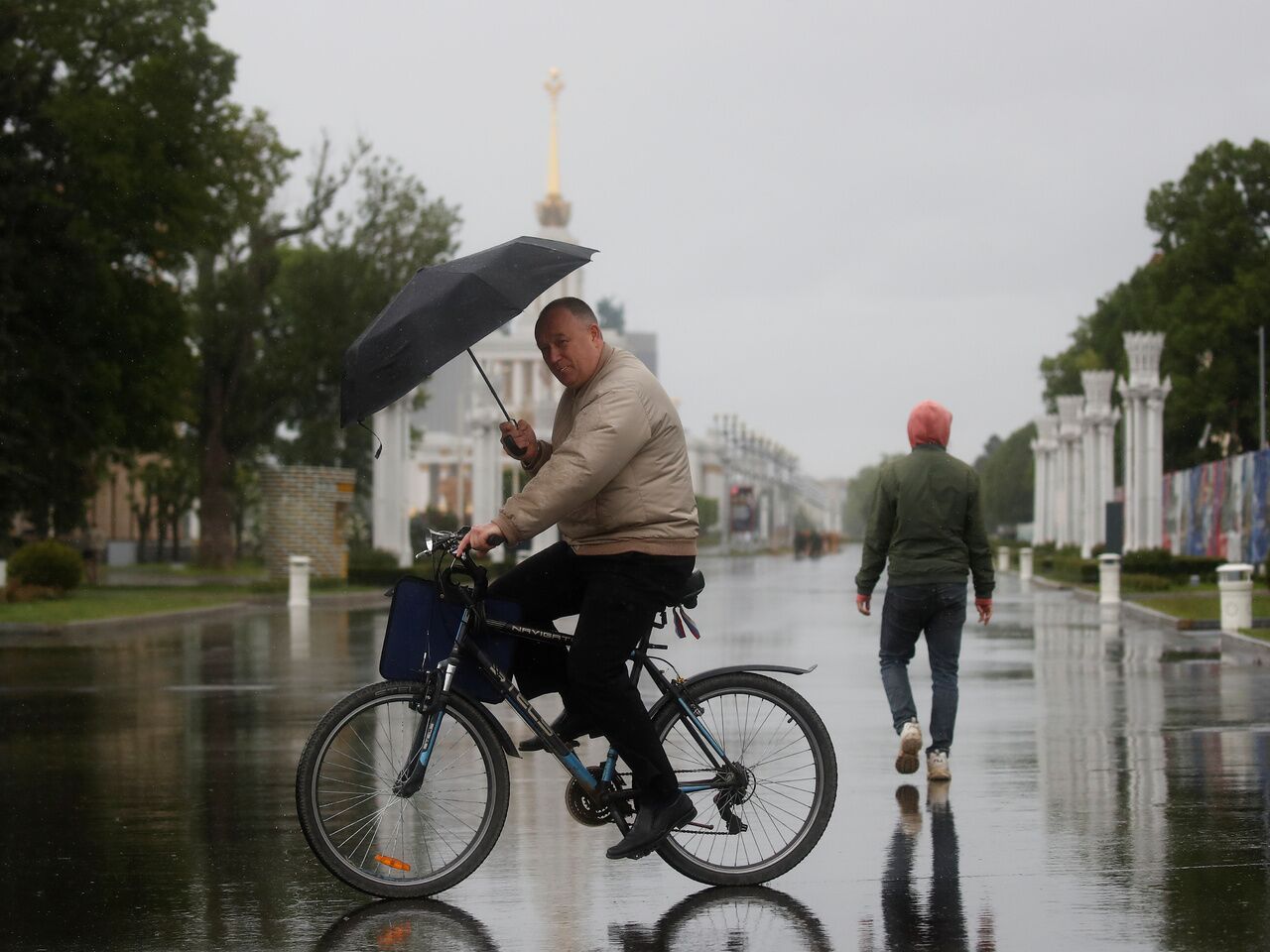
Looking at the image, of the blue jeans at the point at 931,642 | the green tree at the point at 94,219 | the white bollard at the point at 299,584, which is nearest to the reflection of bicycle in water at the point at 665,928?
the blue jeans at the point at 931,642

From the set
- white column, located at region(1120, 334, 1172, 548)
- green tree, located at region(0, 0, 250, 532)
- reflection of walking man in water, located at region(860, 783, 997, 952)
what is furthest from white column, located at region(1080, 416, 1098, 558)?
reflection of walking man in water, located at region(860, 783, 997, 952)

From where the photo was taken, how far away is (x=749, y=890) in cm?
692

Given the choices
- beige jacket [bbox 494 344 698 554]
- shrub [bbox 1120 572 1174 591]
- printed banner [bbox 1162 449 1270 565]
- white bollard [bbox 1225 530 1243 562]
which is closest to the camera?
beige jacket [bbox 494 344 698 554]

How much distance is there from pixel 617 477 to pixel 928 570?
3394 mm

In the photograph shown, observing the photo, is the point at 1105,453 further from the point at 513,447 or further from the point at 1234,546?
the point at 513,447

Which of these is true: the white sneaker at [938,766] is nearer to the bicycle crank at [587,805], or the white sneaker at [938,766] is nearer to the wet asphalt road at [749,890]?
the wet asphalt road at [749,890]

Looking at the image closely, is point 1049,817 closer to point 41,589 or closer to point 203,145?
point 41,589

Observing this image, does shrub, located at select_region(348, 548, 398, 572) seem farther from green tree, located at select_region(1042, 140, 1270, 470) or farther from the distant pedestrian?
the distant pedestrian

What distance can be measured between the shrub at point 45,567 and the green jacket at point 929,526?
2748cm

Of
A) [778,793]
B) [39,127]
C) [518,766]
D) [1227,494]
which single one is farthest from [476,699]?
[1227,494]

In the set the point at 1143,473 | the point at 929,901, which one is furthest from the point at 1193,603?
the point at 929,901

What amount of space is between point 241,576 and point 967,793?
48.8m

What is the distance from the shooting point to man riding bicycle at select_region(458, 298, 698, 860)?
6.52 m

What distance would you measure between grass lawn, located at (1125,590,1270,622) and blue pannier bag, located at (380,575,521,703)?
61.5 ft
